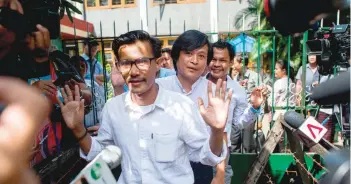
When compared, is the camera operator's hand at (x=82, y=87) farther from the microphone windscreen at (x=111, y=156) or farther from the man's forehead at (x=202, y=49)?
the microphone windscreen at (x=111, y=156)

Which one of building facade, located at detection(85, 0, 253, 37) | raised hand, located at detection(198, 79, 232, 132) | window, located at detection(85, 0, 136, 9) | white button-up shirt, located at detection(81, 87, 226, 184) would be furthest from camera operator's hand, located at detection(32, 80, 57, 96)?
window, located at detection(85, 0, 136, 9)

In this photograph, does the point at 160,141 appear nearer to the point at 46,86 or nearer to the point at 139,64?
the point at 139,64

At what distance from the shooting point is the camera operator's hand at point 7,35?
165cm

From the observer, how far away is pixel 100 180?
1172 mm

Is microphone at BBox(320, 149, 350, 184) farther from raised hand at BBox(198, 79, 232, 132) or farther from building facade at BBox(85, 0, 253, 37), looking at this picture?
building facade at BBox(85, 0, 253, 37)

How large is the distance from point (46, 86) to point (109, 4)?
49.8 feet

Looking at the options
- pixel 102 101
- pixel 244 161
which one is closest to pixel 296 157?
pixel 244 161

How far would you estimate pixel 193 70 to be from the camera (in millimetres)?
2705

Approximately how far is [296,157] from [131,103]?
2470 mm

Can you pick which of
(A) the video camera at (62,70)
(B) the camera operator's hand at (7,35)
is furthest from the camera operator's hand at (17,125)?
(A) the video camera at (62,70)

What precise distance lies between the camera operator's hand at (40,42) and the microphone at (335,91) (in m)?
1.64

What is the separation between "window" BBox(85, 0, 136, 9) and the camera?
1672 cm

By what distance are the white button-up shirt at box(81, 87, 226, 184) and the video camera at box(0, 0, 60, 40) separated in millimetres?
659

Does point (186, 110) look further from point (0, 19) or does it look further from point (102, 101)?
point (102, 101)
